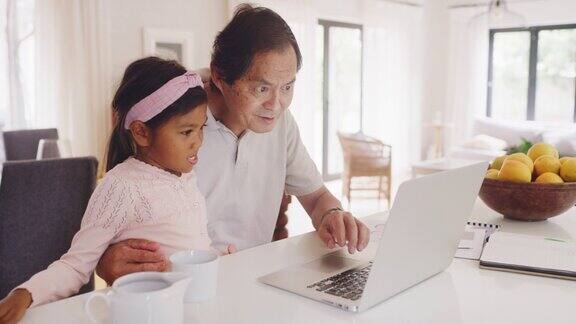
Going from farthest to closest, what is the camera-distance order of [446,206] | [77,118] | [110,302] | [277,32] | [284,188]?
[77,118], [284,188], [277,32], [446,206], [110,302]

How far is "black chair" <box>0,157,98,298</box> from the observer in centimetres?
→ 221

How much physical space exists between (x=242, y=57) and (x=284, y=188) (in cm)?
52

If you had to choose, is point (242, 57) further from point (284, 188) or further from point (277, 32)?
point (284, 188)

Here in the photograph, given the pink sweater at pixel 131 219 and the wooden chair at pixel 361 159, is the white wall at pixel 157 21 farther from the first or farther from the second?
the pink sweater at pixel 131 219

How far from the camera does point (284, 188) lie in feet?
5.92

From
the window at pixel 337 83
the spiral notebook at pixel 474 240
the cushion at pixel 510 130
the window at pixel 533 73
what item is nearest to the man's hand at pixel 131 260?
the spiral notebook at pixel 474 240

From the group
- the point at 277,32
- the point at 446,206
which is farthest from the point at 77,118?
the point at 446,206

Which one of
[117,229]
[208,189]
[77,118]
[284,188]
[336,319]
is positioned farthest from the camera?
[77,118]

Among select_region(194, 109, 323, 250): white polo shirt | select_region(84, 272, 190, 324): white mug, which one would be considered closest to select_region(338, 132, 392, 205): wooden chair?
select_region(194, 109, 323, 250): white polo shirt

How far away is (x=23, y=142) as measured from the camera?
389 centimetres

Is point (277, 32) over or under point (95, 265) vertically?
over

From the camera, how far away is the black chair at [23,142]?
3.86m

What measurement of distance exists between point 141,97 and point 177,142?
0.13 meters

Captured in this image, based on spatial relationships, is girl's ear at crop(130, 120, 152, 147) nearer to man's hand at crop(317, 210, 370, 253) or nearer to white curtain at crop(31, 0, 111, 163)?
man's hand at crop(317, 210, 370, 253)
